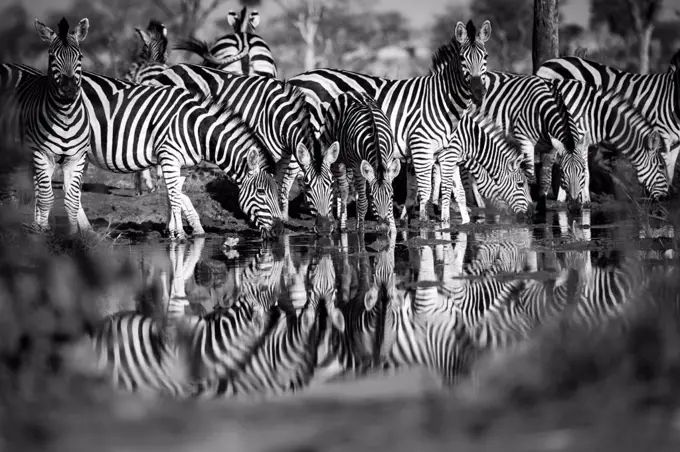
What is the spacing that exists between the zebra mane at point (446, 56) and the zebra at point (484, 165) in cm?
64

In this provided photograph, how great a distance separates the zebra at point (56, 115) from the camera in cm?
895

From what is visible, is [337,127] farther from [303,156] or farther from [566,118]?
[566,118]

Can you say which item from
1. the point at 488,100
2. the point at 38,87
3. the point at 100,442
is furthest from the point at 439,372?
the point at 488,100

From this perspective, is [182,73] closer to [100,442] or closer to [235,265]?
[235,265]

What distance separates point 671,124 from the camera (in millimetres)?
12930

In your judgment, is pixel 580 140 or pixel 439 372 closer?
pixel 439 372

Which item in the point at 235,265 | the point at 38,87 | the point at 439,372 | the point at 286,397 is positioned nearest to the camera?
the point at 286,397

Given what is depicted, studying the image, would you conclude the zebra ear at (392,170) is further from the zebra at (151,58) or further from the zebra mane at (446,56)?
the zebra at (151,58)

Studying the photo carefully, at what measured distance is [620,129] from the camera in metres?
12.3

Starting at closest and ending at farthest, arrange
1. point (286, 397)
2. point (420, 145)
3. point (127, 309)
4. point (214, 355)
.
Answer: point (286, 397) → point (214, 355) → point (127, 309) → point (420, 145)

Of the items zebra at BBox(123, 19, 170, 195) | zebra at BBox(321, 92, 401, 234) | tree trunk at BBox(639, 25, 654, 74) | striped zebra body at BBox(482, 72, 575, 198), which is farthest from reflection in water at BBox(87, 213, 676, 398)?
tree trunk at BBox(639, 25, 654, 74)

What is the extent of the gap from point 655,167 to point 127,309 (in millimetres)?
7725

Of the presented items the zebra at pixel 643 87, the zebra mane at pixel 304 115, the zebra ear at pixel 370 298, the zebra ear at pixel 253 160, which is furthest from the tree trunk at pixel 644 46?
the zebra ear at pixel 370 298

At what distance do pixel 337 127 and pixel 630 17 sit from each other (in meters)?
23.3
